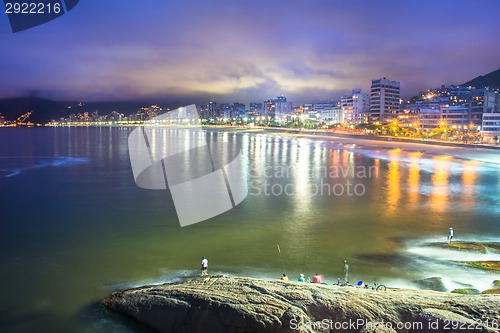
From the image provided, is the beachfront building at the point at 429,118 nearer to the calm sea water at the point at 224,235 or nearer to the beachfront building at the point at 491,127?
the beachfront building at the point at 491,127

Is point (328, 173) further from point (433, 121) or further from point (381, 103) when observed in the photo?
point (381, 103)

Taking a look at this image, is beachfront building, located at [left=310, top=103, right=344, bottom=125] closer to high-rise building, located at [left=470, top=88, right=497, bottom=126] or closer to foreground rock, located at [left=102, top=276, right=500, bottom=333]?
high-rise building, located at [left=470, top=88, right=497, bottom=126]

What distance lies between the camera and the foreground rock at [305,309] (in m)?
5.25

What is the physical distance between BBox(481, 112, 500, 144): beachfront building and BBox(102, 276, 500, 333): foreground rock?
47.2 meters

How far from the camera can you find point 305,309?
18.2 feet

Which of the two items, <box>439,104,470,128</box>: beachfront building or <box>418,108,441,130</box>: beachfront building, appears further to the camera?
<box>418,108,441,130</box>: beachfront building

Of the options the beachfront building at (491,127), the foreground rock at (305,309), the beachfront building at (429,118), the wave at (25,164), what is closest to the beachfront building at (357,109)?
the beachfront building at (429,118)

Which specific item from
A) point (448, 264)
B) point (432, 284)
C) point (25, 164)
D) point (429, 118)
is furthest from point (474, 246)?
point (429, 118)

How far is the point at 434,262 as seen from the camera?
9.18 meters

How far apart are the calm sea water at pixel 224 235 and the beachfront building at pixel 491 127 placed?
2747 centimetres

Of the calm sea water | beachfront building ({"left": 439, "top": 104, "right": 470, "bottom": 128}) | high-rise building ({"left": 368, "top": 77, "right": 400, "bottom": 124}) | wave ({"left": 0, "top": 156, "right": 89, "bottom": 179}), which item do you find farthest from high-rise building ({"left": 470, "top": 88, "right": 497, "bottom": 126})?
wave ({"left": 0, "top": 156, "right": 89, "bottom": 179})

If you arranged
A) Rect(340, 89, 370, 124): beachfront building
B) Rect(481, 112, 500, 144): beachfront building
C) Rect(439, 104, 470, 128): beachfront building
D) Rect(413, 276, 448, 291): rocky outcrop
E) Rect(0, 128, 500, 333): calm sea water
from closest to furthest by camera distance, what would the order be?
Rect(413, 276, 448, 291): rocky outcrop < Rect(0, 128, 500, 333): calm sea water < Rect(481, 112, 500, 144): beachfront building < Rect(439, 104, 470, 128): beachfront building < Rect(340, 89, 370, 124): beachfront building

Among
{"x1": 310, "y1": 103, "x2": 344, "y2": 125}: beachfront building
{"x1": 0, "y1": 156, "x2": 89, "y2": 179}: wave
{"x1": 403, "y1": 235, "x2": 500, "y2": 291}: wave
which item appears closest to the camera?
{"x1": 403, "y1": 235, "x2": 500, "y2": 291}: wave

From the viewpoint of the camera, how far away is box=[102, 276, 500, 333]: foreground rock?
5246 mm
